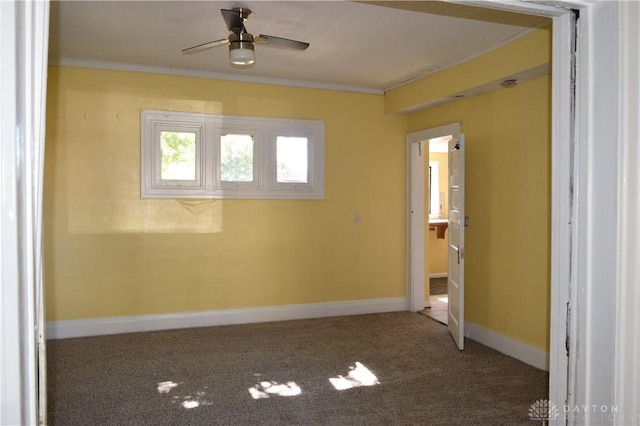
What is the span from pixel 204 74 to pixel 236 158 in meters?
0.91

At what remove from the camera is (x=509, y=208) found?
413cm

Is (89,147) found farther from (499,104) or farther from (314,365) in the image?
(499,104)

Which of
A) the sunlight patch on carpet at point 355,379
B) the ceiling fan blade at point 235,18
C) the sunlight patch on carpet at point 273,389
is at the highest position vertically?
the ceiling fan blade at point 235,18

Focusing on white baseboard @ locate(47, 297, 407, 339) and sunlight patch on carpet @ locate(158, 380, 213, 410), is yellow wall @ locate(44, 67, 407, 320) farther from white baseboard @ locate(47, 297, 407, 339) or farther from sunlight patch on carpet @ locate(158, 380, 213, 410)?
sunlight patch on carpet @ locate(158, 380, 213, 410)

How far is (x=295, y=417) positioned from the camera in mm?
2891

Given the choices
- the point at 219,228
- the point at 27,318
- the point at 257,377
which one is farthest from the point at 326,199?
the point at 27,318

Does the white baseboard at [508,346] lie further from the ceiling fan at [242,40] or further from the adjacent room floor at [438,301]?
the ceiling fan at [242,40]

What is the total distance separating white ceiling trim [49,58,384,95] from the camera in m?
4.39

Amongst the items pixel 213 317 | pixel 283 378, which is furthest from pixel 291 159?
pixel 283 378

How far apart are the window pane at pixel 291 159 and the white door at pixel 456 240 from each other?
162 centimetres

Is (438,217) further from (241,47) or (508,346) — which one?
(241,47)

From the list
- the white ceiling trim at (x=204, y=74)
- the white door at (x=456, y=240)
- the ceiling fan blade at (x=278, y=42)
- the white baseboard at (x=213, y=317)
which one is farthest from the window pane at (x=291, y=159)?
the ceiling fan blade at (x=278, y=42)

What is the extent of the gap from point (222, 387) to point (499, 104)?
3319 mm

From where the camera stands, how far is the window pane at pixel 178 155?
4.73m
